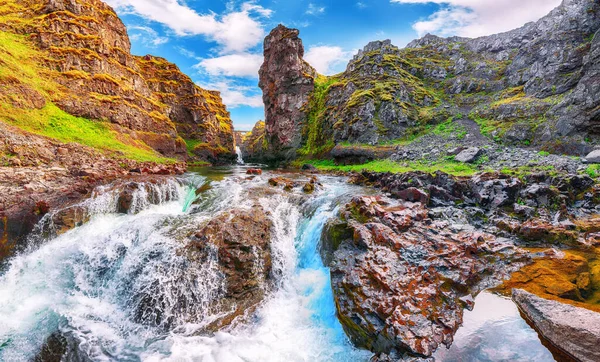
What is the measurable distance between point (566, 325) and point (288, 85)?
196 ft

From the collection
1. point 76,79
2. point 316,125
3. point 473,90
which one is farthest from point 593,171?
point 76,79

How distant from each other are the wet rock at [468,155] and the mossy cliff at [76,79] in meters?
35.9

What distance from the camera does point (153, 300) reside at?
316 inches

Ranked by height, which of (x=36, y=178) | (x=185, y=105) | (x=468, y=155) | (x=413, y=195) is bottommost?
(x=413, y=195)

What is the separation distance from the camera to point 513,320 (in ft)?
19.0

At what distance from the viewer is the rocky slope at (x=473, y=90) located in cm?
1994

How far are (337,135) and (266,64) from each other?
37.8 m

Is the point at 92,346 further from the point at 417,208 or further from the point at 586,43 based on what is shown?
the point at 586,43

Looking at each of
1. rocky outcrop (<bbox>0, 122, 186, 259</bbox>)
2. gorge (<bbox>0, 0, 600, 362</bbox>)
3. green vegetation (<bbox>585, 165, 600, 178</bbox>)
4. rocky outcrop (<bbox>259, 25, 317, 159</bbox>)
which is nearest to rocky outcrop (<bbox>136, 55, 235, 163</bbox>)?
rocky outcrop (<bbox>259, 25, 317, 159</bbox>)

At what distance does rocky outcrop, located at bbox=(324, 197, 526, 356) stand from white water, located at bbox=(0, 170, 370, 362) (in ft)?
3.22

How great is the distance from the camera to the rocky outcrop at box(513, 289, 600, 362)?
4.50 m

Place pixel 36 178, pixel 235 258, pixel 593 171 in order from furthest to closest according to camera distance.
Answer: pixel 36 178 → pixel 593 171 → pixel 235 258

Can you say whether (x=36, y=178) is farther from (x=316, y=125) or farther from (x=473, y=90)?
(x=473, y=90)

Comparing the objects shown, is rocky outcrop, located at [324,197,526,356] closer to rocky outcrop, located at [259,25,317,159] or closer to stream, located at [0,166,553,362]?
stream, located at [0,166,553,362]
